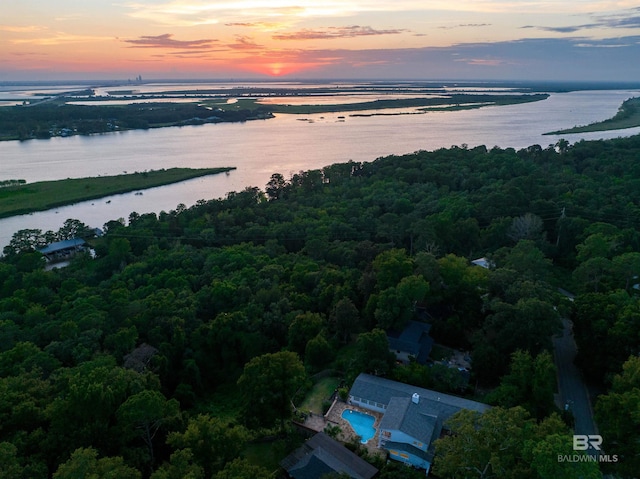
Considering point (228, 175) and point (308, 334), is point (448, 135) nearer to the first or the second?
point (228, 175)

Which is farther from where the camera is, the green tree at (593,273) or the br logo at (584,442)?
→ the green tree at (593,273)

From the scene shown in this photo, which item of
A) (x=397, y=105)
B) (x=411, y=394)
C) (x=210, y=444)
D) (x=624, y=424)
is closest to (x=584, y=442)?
(x=624, y=424)

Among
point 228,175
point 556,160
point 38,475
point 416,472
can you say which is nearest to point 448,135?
point 556,160

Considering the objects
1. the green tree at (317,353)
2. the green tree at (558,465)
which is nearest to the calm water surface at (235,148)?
the green tree at (317,353)

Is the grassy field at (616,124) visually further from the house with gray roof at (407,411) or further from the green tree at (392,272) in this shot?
the house with gray roof at (407,411)

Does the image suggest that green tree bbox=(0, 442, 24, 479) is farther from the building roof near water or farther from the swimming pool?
the building roof near water
